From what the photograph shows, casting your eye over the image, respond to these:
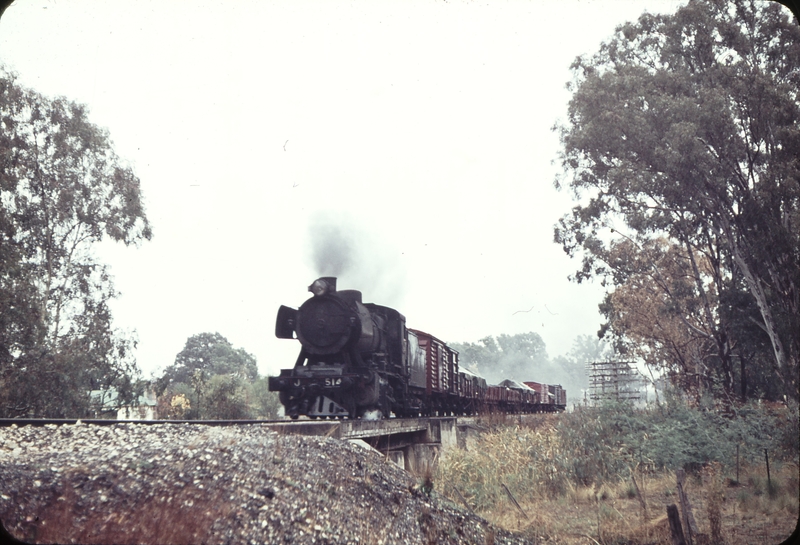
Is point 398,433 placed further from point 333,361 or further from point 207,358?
point 207,358

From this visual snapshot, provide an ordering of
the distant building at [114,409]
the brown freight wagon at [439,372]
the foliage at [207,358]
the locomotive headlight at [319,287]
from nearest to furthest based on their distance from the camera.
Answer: the locomotive headlight at [319,287]
the brown freight wagon at [439,372]
the distant building at [114,409]
the foliage at [207,358]

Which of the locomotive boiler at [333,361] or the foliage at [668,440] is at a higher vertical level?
the locomotive boiler at [333,361]

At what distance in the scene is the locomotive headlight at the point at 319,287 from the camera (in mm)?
12711

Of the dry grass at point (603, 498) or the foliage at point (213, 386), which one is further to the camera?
the foliage at point (213, 386)

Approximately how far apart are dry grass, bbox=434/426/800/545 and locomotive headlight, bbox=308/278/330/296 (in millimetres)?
4582

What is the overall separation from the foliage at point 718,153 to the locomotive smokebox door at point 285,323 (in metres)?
11.5

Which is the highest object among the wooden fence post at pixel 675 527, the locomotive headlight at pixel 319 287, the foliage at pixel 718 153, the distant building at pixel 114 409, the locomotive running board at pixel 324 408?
the foliage at pixel 718 153

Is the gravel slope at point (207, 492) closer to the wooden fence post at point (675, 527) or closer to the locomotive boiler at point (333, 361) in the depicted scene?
the wooden fence post at point (675, 527)

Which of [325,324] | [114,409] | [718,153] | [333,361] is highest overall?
[718,153]

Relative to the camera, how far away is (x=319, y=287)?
1276 cm

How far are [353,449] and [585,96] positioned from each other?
53.3 ft

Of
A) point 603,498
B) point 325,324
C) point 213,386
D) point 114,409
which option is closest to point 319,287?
point 325,324

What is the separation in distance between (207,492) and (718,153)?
56.5ft

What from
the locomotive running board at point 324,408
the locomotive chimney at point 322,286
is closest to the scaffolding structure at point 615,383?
the locomotive running board at point 324,408
